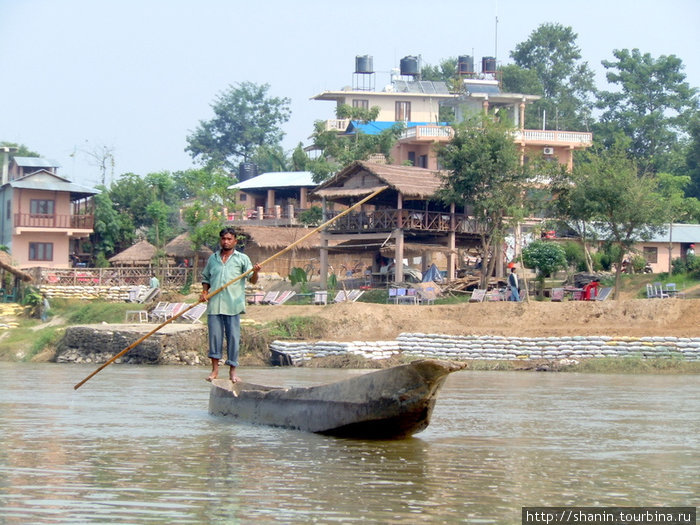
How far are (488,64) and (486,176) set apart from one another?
93.6ft

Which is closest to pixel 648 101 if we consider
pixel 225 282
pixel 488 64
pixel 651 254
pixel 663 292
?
pixel 488 64

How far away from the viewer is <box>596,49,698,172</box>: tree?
53.1 meters

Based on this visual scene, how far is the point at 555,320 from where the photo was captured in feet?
70.3

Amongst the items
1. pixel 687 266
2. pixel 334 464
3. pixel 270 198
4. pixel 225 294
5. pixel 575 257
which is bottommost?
pixel 334 464

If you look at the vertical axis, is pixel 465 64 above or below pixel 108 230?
above

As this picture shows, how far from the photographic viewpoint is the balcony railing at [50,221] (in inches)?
1502

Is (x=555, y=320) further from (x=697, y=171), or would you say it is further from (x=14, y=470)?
(x=697, y=171)

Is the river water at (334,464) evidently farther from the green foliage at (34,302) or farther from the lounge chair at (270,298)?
the green foliage at (34,302)

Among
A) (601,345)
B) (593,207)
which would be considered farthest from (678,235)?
(601,345)

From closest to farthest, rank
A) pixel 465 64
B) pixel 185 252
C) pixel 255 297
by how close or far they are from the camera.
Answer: pixel 255 297 < pixel 185 252 < pixel 465 64

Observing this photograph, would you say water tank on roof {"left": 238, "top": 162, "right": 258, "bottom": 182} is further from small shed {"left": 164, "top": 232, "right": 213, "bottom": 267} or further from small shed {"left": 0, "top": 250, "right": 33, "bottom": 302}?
small shed {"left": 0, "top": 250, "right": 33, "bottom": 302}

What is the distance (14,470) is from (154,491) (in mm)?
1238

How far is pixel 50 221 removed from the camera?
126ft

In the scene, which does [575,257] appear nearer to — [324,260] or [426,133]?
[324,260]
